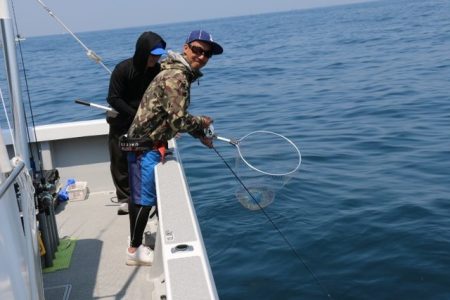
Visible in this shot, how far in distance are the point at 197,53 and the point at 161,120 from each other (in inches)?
21.5

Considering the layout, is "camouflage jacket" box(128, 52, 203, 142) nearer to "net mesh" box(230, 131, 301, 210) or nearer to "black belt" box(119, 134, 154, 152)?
"black belt" box(119, 134, 154, 152)

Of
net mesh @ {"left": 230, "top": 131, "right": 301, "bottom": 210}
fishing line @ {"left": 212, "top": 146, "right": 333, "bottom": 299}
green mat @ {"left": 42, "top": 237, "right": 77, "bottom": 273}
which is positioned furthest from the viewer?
net mesh @ {"left": 230, "top": 131, "right": 301, "bottom": 210}

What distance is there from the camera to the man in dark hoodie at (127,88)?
4395 millimetres

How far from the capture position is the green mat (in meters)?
4.25

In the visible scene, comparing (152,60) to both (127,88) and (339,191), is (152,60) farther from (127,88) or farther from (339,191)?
(339,191)

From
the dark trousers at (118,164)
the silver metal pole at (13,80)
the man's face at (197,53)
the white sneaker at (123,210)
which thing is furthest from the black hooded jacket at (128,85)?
the silver metal pole at (13,80)

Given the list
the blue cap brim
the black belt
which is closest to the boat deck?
the black belt

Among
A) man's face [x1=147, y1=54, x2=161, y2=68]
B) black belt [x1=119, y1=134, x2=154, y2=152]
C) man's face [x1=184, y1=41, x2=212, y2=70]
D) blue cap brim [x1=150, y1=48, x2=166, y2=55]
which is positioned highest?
man's face [x1=184, y1=41, x2=212, y2=70]

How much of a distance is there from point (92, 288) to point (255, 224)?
2.90 m

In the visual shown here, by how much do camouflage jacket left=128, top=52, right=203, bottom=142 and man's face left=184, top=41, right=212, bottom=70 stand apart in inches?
1.9

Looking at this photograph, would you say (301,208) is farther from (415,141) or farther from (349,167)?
(415,141)

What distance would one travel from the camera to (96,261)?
436cm

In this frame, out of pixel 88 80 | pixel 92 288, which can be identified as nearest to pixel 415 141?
pixel 92 288

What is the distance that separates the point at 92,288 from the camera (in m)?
3.91
